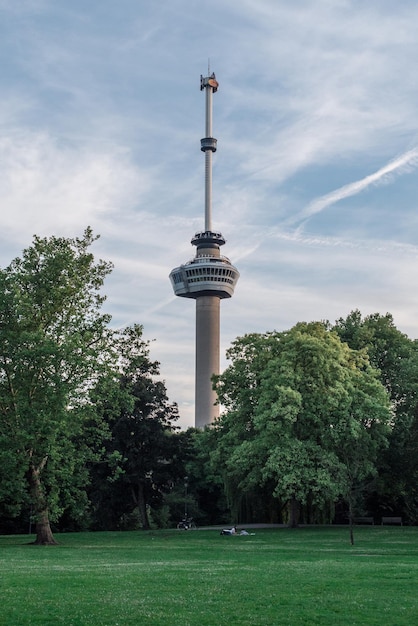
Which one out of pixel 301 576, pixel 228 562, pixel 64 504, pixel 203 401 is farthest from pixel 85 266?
pixel 203 401

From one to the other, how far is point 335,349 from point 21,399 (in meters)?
26.0

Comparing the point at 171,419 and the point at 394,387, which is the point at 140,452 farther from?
the point at 394,387

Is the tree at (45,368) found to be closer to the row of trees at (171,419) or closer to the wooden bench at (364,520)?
the row of trees at (171,419)

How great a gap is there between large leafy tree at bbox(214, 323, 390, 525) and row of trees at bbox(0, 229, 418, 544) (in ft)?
0.44

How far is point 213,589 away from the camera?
20609 mm

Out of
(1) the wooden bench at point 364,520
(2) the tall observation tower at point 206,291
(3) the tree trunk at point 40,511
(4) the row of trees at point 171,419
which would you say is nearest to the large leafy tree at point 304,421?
(4) the row of trees at point 171,419

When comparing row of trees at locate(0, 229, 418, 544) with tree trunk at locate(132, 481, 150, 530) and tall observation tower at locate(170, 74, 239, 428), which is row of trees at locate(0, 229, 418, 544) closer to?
tree trunk at locate(132, 481, 150, 530)

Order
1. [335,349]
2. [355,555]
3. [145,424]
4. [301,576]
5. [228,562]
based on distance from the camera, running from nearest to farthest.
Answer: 1. [301,576]
2. [228,562]
3. [355,555]
4. [335,349]
5. [145,424]

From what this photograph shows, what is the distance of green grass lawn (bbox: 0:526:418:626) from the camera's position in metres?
16.3

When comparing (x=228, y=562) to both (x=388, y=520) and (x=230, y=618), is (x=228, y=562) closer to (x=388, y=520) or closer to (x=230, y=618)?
(x=230, y=618)

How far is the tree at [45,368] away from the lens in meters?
46.8

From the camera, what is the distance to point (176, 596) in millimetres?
19328

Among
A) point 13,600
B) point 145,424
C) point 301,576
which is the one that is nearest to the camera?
point 13,600

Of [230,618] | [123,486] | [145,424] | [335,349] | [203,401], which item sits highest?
[203,401]
